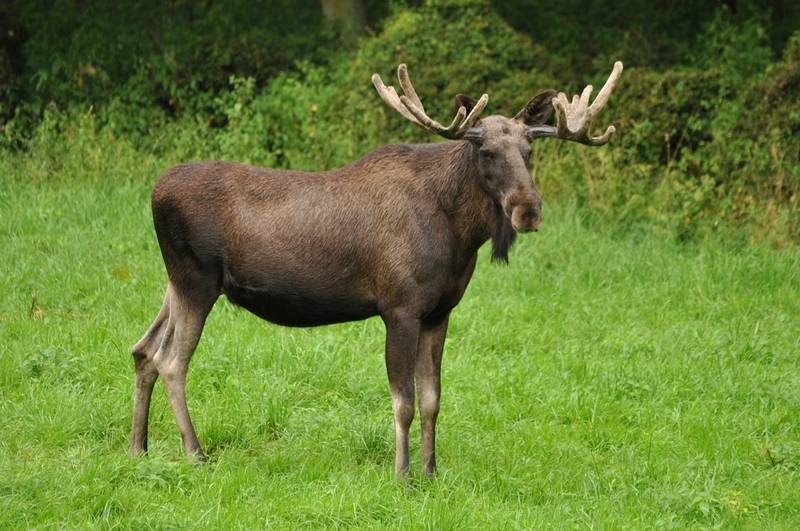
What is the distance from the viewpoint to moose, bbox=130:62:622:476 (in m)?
7.03

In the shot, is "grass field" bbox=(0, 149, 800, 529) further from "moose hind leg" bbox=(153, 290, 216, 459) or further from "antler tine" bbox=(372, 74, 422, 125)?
"antler tine" bbox=(372, 74, 422, 125)

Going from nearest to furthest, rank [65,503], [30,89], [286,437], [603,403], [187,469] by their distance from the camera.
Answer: [65,503]
[187,469]
[286,437]
[603,403]
[30,89]

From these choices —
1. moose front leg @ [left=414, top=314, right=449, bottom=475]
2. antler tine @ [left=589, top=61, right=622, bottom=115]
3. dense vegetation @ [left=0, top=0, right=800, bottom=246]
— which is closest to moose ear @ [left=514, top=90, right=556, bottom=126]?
antler tine @ [left=589, top=61, right=622, bottom=115]

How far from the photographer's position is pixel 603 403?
8.59 meters

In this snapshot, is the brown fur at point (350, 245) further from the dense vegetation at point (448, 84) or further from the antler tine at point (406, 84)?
the dense vegetation at point (448, 84)

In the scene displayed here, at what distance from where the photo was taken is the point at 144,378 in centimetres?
757

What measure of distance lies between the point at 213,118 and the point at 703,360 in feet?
27.6

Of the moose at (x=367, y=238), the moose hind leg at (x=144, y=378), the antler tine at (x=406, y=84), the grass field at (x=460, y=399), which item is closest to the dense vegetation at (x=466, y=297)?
the grass field at (x=460, y=399)

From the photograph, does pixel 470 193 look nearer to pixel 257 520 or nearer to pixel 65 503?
pixel 257 520

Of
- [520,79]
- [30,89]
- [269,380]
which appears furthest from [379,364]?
[30,89]

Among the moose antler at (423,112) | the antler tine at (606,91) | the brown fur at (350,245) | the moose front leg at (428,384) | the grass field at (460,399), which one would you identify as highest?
the antler tine at (606,91)

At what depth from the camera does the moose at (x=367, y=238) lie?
23.1ft

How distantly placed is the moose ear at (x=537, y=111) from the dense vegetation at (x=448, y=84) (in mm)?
6134

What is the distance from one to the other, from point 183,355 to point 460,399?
2.16 m
